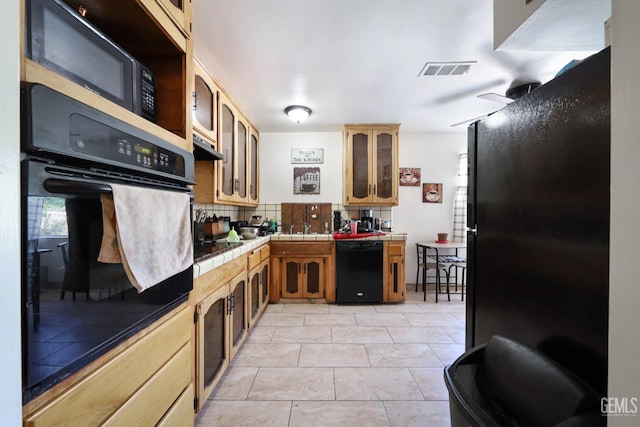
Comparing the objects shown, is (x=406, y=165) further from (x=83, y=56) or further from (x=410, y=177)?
(x=83, y=56)

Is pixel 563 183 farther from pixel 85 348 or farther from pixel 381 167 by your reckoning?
pixel 381 167

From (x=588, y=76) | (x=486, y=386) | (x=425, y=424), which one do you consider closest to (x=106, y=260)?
(x=486, y=386)

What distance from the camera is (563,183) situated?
2.44 feet

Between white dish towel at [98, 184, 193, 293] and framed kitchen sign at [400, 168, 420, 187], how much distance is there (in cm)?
351

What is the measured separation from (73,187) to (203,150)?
142 cm

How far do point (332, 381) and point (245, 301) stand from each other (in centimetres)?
93

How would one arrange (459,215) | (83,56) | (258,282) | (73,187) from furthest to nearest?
(459,215) < (258,282) < (83,56) < (73,187)

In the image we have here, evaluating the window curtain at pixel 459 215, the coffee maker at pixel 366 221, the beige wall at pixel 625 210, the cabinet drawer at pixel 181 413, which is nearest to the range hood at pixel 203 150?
the cabinet drawer at pixel 181 413

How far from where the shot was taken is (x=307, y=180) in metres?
3.88

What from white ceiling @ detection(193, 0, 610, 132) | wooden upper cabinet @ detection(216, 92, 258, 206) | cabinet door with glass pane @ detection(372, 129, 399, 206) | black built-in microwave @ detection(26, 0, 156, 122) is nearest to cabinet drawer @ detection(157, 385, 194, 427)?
black built-in microwave @ detection(26, 0, 156, 122)

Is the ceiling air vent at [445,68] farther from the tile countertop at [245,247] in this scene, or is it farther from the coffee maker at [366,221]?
the coffee maker at [366,221]

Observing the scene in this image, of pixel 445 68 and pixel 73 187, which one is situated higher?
pixel 445 68

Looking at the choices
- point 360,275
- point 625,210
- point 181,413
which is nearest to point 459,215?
point 360,275

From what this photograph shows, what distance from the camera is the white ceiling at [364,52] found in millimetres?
1517
